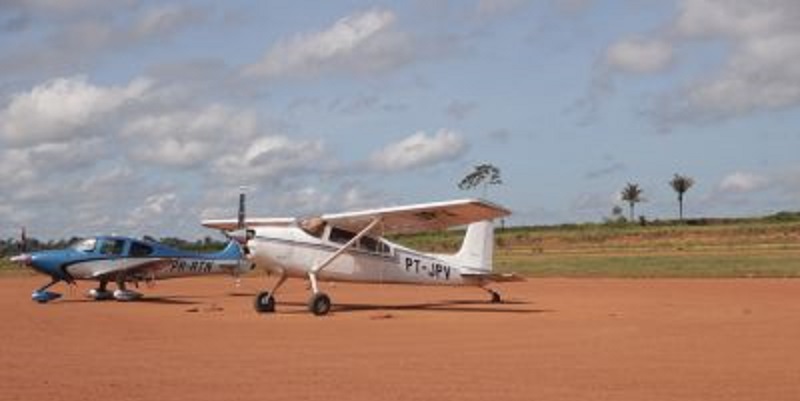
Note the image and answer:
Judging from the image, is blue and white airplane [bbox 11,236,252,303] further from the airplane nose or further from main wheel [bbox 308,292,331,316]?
main wheel [bbox 308,292,331,316]

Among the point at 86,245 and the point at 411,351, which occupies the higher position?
the point at 86,245

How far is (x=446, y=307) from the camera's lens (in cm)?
2333

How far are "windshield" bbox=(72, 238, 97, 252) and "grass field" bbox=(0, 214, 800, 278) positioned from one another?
2236 centimetres

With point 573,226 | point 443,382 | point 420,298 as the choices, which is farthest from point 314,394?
point 573,226

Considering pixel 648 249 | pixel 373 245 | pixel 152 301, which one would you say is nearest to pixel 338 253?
pixel 373 245

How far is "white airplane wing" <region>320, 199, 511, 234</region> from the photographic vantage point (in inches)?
853

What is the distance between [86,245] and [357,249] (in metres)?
7.84

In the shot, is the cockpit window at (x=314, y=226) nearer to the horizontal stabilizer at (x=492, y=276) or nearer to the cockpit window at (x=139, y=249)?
A: the horizontal stabilizer at (x=492, y=276)

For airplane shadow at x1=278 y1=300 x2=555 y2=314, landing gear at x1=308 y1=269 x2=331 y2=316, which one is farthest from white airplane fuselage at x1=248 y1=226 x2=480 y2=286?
landing gear at x1=308 y1=269 x2=331 y2=316

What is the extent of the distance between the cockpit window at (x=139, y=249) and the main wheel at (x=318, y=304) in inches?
321

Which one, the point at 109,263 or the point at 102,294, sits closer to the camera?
the point at 109,263

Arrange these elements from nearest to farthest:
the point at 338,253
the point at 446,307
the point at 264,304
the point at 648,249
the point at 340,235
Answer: the point at 264,304
the point at 338,253
the point at 340,235
the point at 446,307
the point at 648,249

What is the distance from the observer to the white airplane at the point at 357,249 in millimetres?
21594

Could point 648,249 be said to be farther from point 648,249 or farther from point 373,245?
point 373,245
